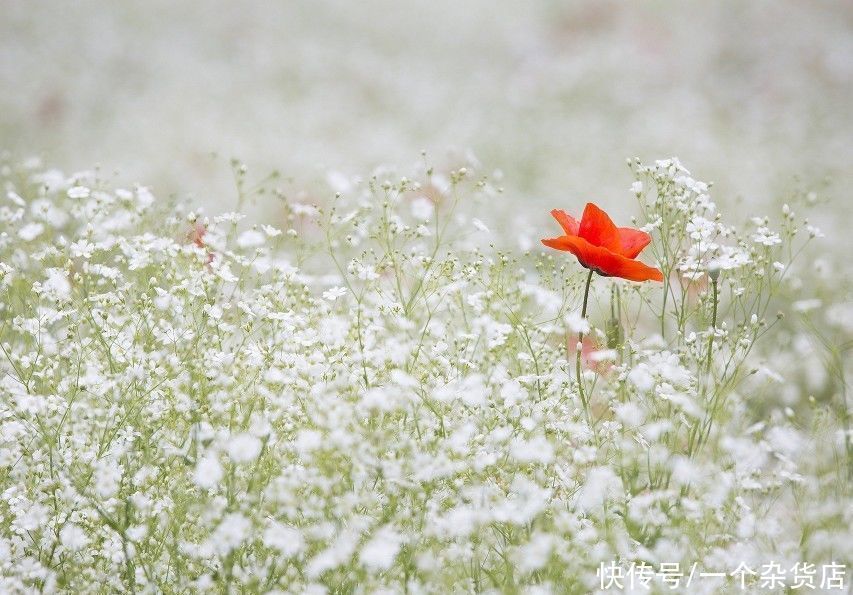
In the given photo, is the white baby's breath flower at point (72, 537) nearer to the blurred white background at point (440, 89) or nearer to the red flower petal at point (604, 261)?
the red flower petal at point (604, 261)

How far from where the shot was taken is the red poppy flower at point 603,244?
1.90 meters

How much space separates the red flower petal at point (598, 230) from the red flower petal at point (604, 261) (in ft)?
0.14

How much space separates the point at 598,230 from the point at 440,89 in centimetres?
660

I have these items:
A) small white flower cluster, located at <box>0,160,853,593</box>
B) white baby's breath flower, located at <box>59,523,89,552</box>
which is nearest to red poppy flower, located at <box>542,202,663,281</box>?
small white flower cluster, located at <box>0,160,853,593</box>

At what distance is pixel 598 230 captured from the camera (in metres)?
2.01

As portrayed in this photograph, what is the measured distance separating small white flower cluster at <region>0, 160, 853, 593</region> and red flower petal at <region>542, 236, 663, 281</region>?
0.13 metres

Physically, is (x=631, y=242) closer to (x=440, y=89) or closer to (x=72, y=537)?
(x=72, y=537)

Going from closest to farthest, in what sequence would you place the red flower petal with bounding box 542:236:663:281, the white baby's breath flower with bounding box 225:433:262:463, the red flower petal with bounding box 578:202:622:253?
the white baby's breath flower with bounding box 225:433:262:463 → the red flower petal with bounding box 542:236:663:281 → the red flower petal with bounding box 578:202:622:253

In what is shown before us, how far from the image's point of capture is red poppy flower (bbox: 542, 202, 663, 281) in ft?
6.22

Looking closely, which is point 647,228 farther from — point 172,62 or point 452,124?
point 172,62

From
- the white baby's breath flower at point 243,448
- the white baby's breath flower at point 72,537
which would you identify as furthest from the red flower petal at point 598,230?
the white baby's breath flower at point 72,537

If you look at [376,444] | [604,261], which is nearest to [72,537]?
[376,444]

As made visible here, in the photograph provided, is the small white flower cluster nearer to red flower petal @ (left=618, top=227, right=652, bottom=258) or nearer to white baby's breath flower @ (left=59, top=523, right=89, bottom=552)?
white baby's breath flower @ (left=59, top=523, right=89, bottom=552)

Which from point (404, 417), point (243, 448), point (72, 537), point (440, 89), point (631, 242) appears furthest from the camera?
point (440, 89)
